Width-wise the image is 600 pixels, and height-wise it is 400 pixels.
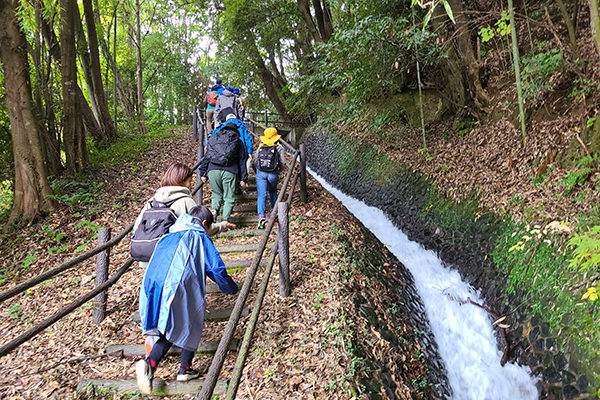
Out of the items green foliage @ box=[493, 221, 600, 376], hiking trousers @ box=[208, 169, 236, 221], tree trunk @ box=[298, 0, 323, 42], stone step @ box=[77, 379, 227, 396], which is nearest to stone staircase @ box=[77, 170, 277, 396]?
stone step @ box=[77, 379, 227, 396]

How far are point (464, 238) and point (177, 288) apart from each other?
17.9 ft

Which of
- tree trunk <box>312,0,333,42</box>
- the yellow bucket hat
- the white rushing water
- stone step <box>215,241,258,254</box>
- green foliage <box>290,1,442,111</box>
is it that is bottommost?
the white rushing water

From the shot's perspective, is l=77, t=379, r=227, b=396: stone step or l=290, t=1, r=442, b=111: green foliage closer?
l=77, t=379, r=227, b=396: stone step

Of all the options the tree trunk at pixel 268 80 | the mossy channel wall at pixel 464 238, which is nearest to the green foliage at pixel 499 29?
the mossy channel wall at pixel 464 238

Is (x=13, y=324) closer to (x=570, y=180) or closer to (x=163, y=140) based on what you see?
(x=570, y=180)

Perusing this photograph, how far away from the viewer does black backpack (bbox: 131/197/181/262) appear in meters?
3.04

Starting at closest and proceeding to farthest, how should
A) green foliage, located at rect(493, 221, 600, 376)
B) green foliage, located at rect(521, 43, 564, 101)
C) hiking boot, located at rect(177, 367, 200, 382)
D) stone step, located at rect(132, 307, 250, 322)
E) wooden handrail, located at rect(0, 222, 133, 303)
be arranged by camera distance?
wooden handrail, located at rect(0, 222, 133, 303) → hiking boot, located at rect(177, 367, 200, 382) → green foliage, located at rect(493, 221, 600, 376) → stone step, located at rect(132, 307, 250, 322) → green foliage, located at rect(521, 43, 564, 101)

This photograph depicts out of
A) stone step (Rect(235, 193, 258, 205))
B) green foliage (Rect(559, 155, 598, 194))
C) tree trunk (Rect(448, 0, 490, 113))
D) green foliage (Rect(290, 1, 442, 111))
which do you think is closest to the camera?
green foliage (Rect(559, 155, 598, 194))

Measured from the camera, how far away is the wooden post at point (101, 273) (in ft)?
13.4

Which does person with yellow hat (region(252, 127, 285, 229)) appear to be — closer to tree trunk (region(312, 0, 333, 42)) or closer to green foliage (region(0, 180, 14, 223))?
green foliage (region(0, 180, 14, 223))

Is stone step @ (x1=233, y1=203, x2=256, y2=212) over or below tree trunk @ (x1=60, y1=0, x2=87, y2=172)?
below

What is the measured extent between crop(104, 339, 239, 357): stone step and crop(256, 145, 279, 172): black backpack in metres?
3.19

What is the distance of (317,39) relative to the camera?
15938mm

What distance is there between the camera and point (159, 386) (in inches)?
119
